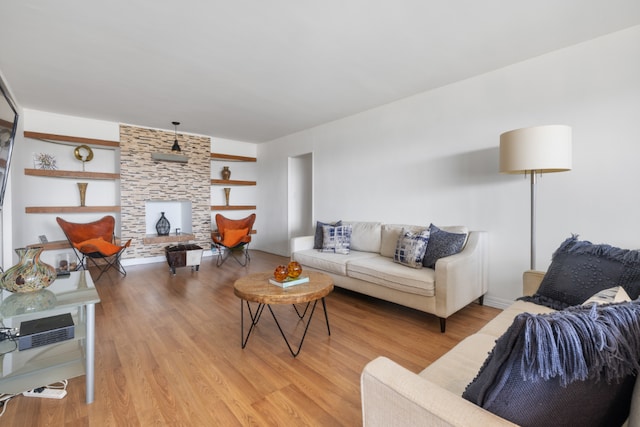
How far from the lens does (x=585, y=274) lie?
170 cm

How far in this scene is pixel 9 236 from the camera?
333 cm

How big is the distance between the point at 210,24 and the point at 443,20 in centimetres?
175

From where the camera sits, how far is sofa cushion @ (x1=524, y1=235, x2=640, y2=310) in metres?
1.58

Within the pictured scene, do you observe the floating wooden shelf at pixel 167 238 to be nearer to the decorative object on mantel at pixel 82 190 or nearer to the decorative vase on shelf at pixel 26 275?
the decorative object on mantel at pixel 82 190

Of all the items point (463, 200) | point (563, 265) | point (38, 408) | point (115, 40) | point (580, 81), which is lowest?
point (38, 408)

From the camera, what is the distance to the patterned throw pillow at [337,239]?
12.4 feet

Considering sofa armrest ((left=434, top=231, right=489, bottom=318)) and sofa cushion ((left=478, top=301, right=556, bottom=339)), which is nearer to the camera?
sofa cushion ((left=478, top=301, right=556, bottom=339))

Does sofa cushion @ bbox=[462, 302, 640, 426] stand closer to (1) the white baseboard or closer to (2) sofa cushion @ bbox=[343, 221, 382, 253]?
(1) the white baseboard

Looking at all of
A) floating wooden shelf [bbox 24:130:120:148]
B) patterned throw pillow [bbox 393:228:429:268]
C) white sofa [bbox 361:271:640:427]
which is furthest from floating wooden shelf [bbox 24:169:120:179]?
white sofa [bbox 361:271:640:427]

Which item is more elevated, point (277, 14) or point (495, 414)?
point (277, 14)

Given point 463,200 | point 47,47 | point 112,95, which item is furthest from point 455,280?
point 112,95

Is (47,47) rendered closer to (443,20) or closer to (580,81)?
(443,20)

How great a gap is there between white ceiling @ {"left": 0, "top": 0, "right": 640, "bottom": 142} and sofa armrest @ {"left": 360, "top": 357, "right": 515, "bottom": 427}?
7.22 feet

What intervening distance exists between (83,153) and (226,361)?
467 centimetres
